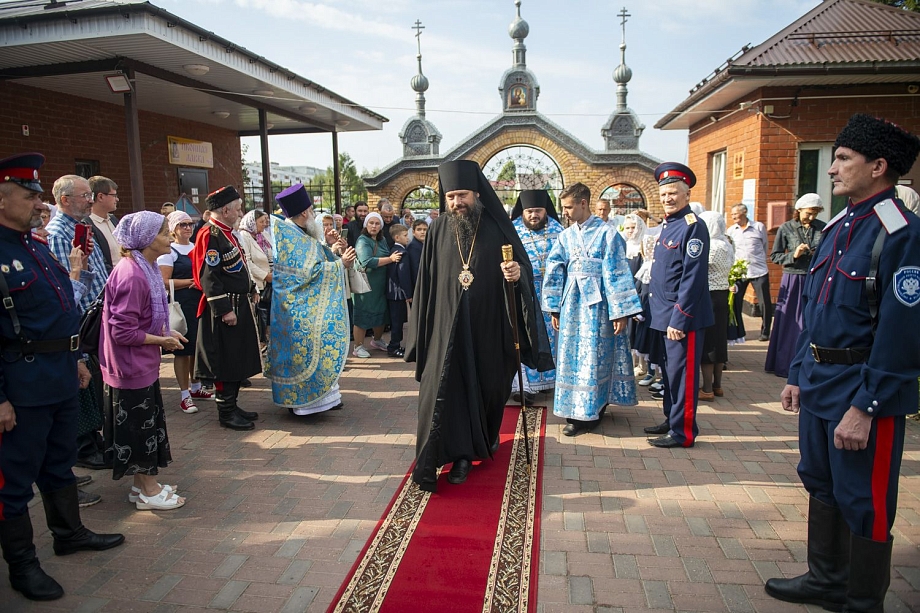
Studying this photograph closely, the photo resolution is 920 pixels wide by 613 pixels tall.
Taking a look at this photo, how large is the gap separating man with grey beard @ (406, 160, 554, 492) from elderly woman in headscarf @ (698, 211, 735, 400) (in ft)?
8.31

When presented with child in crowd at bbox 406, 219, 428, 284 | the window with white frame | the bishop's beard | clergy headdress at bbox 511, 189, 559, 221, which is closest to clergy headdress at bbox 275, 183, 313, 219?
the bishop's beard

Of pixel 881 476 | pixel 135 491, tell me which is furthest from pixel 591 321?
pixel 135 491

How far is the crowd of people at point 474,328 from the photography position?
8.68 feet

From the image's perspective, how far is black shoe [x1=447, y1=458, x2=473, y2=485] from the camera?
4258mm

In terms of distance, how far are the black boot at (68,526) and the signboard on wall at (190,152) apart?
11.6 m

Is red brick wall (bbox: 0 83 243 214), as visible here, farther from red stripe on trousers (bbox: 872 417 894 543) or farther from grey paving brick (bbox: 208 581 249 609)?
red stripe on trousers (bbox: 872 417 894 543)

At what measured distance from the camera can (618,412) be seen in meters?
5.95

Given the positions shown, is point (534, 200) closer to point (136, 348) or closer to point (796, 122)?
point (136, 348)

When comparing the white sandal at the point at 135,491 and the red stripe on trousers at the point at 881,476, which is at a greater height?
the red stripe on trousers at the point at 881,476

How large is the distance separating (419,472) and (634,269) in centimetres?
457

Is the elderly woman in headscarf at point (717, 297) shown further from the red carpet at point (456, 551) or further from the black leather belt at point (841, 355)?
the black leather belt at point (841, 355)

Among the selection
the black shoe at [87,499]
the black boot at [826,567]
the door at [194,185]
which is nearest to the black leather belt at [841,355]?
the black boot at [826,567]

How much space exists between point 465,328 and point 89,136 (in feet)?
33.9

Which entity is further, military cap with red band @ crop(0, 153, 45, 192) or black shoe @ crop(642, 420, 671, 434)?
black shoe @ crop(642, 420, 671, 434)
